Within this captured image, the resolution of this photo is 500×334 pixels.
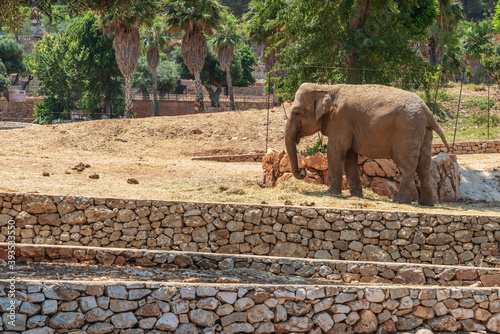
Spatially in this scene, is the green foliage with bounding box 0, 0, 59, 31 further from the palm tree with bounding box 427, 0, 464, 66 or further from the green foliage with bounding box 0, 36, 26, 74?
the green foliage with bounding box 0, 36, 26, 74

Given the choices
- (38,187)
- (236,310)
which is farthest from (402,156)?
(38,187)

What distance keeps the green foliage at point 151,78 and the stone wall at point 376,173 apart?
43194mm

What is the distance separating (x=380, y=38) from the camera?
1967 centimetres

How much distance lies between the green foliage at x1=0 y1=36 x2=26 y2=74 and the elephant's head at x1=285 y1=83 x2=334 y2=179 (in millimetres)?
54038

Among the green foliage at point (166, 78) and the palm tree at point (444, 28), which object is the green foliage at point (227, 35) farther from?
the palm tree at point (444, 28)

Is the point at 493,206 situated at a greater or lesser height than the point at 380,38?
lesser

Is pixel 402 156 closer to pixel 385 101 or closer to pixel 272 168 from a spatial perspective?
pixel 385 101

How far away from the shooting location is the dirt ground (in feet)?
45.9

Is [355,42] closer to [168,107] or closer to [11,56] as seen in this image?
[168,107]

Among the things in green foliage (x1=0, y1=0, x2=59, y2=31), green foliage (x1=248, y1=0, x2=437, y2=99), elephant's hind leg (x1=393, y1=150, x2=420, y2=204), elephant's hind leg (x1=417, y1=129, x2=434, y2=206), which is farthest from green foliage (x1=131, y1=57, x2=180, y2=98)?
elephant's hind leg (x1=393, y1=150, x2=420, y2=204)

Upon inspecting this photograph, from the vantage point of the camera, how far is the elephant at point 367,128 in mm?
13680

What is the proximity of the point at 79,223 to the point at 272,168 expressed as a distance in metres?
5.73

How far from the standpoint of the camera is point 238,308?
8.31m

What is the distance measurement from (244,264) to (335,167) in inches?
188
